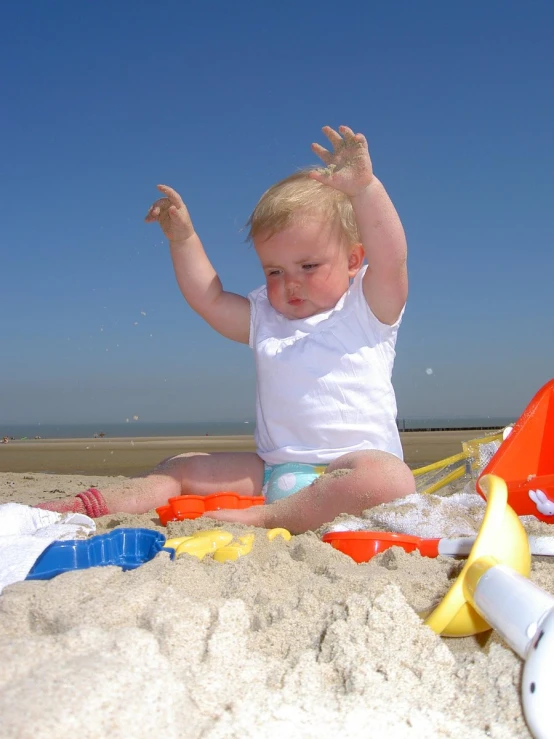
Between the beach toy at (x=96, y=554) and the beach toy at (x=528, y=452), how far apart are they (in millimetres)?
816

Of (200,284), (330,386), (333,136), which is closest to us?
(333,136)

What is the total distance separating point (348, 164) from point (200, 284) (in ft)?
3.01

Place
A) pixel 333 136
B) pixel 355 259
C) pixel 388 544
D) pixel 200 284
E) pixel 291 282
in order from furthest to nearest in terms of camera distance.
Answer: pixel 200 284
pixel 355 259
pixel 291 282
pixel 333 136
pixel 388 544

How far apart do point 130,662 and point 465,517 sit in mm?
1231

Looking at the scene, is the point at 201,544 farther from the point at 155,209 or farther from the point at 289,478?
the point at 155,209

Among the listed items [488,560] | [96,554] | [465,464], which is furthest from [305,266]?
[488,560]

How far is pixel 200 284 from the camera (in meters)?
2.84

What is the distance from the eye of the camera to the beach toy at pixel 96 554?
4.04 feet

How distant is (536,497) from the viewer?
1480 mm

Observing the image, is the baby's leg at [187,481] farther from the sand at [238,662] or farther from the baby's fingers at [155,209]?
the sand at [238,662]

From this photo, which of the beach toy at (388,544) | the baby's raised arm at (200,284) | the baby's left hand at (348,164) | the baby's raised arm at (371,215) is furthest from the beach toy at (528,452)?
the baby's raised arm at (200,284)

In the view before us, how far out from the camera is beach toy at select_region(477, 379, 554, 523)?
4.99ft

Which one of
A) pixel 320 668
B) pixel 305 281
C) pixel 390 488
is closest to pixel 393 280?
pixel 305 281

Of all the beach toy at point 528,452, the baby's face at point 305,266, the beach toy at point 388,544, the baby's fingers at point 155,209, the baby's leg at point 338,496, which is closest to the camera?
the beach toy at point 388,544
